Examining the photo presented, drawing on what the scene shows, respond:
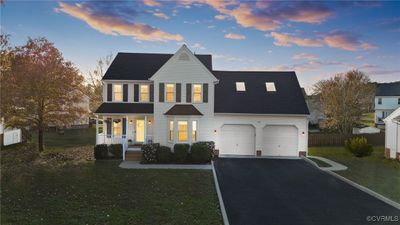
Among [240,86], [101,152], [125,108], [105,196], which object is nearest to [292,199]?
[105,196]

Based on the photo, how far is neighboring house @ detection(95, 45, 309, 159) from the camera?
72.8 feet

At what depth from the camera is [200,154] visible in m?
20.2

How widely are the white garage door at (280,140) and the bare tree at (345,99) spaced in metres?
15.9

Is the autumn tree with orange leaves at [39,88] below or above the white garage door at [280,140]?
above

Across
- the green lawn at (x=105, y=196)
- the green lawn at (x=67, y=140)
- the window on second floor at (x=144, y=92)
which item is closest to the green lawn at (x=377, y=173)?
the green lawn at (x=105, y=196)

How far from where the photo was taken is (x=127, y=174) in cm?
1636

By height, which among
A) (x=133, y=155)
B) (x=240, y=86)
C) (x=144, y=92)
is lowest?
(x=133, y=155)

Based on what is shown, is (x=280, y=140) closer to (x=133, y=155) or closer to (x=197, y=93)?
(x=197, y=93)

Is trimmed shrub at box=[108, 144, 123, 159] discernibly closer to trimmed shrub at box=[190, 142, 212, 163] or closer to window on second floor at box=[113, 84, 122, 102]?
window on second floor at box=[113, 84, 122, 102]

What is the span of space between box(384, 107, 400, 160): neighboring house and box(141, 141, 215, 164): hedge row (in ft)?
49.0

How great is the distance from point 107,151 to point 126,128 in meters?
2.63

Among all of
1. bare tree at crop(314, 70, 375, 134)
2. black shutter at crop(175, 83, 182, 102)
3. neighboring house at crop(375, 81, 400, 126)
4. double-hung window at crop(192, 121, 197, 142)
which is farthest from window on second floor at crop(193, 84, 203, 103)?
neighboring house at crop(375, 81, 400, 126)

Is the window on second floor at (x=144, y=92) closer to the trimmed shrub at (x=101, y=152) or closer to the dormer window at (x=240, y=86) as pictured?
the trimmed shrub at (x=101, y=152)

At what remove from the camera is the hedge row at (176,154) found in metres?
20.3
